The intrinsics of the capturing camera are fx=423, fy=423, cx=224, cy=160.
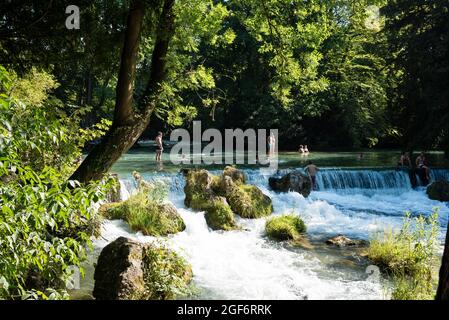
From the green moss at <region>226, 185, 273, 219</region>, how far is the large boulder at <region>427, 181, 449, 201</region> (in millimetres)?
7974

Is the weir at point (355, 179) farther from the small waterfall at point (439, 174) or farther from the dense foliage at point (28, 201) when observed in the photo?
the dense foliage at point (28, 201)

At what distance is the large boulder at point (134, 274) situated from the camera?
21.8 ft

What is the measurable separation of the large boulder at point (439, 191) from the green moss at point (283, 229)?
8.75 metres

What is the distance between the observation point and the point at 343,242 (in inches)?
434

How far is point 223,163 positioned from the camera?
24.0m

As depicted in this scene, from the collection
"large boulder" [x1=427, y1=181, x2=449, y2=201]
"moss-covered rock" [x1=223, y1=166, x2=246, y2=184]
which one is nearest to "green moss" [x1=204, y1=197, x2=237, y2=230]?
"moss-covered rock" [x1=223, y1=166, x2=246, y2=184]

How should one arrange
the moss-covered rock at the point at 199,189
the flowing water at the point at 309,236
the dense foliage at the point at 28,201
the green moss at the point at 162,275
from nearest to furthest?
the dense foliage at the point at 28,201 → the green moss at the point at 162,275 → the flowing water at the point at 309,236 → the moss-covered rock at the point at 199,189

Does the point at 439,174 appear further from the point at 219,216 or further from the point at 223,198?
the point at 219,216

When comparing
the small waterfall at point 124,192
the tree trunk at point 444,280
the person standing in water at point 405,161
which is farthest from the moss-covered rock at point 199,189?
the person standing in water at point 405,161

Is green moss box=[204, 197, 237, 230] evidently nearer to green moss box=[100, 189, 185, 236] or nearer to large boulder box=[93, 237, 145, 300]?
green moss box=[100, 189, 185, 236]

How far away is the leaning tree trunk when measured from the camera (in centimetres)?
545

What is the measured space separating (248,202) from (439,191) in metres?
9.18

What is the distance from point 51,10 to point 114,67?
1363 millimetres

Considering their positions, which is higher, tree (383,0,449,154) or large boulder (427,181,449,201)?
tree (383,0,449,154)
